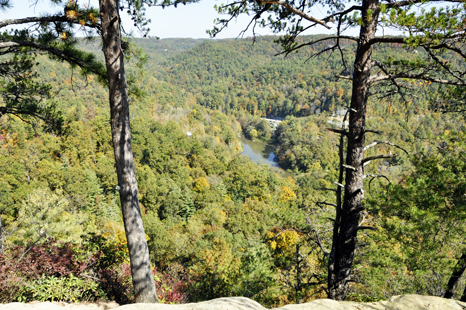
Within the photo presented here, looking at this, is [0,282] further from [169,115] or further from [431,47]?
[169,115]

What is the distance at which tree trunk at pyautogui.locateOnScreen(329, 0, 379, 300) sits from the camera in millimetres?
2697

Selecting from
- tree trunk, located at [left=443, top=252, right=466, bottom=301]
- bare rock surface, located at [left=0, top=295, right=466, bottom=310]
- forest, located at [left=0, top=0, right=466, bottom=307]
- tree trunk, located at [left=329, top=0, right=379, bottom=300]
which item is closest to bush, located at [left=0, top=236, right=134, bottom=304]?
forest, located at [left=0, top=0, right=466, bottom=307]

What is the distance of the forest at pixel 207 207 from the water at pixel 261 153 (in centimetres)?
290

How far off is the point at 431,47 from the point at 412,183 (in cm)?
312

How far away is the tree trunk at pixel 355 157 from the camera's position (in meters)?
2.70

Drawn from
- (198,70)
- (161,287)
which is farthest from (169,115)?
(198,70)

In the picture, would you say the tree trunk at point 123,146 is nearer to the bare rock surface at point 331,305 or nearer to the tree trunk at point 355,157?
the bare rock surface at point 331,305

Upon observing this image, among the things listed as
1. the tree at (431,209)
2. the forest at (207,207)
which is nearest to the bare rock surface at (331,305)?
the forest at (207,207)

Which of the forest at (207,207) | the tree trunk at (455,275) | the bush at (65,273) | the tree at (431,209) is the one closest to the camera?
the bush at (65,273)

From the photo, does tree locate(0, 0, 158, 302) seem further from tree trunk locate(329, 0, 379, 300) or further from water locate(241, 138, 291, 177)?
water locate(241, 138, 291, 177)

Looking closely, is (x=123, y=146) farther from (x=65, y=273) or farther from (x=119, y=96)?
(x=65, y=273)

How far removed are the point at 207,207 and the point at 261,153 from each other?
45035mm

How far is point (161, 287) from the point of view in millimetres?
5074

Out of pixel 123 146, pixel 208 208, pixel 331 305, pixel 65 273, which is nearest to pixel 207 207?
pixel 208 208
